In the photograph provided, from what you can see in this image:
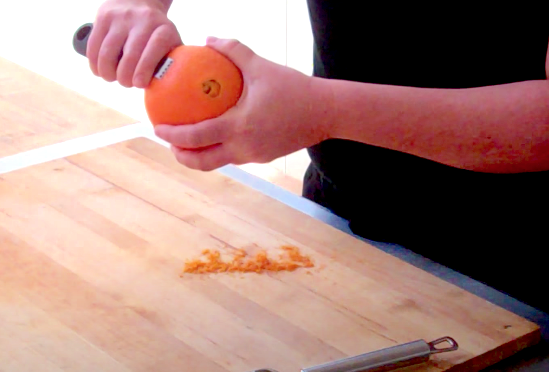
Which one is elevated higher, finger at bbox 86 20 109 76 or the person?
finger at bbox 86 20 109 76

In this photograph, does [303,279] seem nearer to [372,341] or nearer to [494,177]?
[372,341]

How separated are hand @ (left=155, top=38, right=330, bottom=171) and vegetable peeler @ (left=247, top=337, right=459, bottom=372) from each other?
0.71 ft

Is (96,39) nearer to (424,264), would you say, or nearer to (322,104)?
(322,104)

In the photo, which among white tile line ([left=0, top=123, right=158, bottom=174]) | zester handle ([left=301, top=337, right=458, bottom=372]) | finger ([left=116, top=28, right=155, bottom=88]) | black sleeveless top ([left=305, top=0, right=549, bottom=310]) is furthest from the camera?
white tile line ([left=0, top=123, right=158, bottom=174])

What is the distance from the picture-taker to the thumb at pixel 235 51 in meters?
0.79

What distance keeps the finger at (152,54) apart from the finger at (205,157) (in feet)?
0.26

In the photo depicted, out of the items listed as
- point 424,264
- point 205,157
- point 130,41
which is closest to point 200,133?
point 205,157

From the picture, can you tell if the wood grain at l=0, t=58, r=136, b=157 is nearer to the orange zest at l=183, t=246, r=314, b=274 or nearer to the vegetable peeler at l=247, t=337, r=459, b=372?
the orange zest at l=183, t=246, r=314, b=274

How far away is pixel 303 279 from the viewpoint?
0.93 metres

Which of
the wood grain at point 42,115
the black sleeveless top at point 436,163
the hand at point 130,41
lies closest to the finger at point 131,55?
the hand at point 130,41

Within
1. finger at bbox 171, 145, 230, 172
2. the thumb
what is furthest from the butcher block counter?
the thumb

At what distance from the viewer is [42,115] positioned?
1365 millimetres

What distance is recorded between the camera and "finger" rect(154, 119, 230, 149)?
78 centimetres

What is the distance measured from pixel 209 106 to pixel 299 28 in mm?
1719
